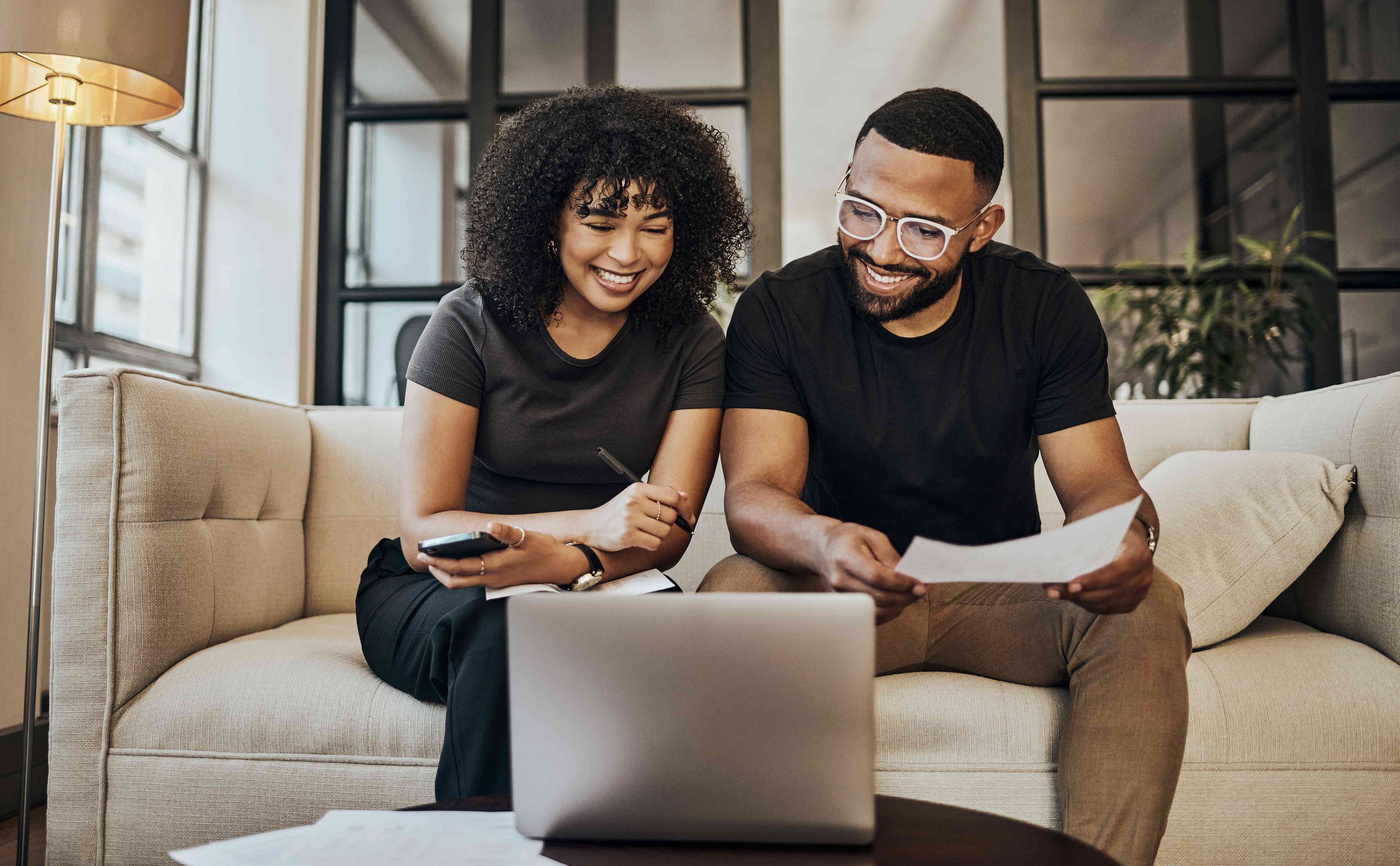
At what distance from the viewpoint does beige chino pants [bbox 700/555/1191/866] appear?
3.05ft

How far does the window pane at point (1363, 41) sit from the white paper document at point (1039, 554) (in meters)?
3.27

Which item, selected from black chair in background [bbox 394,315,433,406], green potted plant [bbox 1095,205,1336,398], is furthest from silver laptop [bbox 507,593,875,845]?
green potted plant [bbox 1095,205,1336,398]

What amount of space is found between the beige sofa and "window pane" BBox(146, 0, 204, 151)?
1919 mm

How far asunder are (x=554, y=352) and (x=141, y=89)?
1066 mm

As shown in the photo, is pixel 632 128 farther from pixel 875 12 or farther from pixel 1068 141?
pixel 875 12

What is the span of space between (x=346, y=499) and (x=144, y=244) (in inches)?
60.8

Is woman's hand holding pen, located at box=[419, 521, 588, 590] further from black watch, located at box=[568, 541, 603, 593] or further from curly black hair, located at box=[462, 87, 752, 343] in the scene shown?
curly black hair, located at box=[462, 87, 752, 343]

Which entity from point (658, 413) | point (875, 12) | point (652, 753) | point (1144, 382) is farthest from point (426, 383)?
point (875, 12)

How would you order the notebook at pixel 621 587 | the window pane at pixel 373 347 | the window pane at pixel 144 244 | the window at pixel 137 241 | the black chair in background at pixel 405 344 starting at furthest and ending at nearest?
1. the window pane at pixel 373 347
2. the black chair in background at pixel 405 344
3. the window pane at pixel 144 244
4. the window at pixel 137 241
5. the notebook at pixel 621 587

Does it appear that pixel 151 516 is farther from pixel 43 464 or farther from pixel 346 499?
pixel 346 499

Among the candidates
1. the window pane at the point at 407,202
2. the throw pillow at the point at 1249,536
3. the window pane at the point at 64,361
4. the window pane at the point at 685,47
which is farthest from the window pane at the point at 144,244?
the throw pillow at the point at 1249,536

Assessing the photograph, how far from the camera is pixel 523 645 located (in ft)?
2.28

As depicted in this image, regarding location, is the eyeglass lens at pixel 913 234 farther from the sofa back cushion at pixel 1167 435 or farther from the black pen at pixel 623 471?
the sofa back cushion at pixel 1167 435

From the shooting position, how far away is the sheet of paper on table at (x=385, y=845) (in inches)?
25.3
